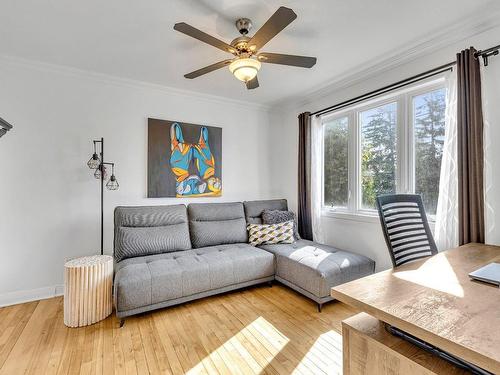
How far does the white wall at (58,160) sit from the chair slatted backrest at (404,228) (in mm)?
2664

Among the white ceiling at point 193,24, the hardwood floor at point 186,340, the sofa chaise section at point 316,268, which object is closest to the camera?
the hardwood floor at point 186,340

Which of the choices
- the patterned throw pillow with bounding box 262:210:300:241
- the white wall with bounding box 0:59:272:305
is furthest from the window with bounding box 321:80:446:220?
the white wall with bounding box 0:59:272:305

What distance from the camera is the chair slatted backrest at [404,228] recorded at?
4.77ft

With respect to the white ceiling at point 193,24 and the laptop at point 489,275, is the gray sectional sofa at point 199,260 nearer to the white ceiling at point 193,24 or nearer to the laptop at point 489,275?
the laptop at point 489,275

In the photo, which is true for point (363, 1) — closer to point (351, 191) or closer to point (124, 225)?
point (351, 191)

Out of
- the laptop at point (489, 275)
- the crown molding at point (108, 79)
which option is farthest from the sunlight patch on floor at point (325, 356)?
the crown molding at point (108, 79)

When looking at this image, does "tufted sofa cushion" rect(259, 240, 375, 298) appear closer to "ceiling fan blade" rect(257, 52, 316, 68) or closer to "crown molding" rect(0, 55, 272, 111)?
"ceiling fan blade" rect(257, 52, 316, 68)

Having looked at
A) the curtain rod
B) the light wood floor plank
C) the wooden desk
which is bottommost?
the light wood floor plank

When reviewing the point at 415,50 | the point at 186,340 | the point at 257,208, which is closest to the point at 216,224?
the point at 257,208

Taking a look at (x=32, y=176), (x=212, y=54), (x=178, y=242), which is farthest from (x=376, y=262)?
(x=32, y=176)

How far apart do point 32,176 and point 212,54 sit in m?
2.26

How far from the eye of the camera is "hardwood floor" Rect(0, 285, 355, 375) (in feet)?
5.48

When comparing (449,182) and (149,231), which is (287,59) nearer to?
(449,182)

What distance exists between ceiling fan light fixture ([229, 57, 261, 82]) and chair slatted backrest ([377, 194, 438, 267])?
128 centimetres
